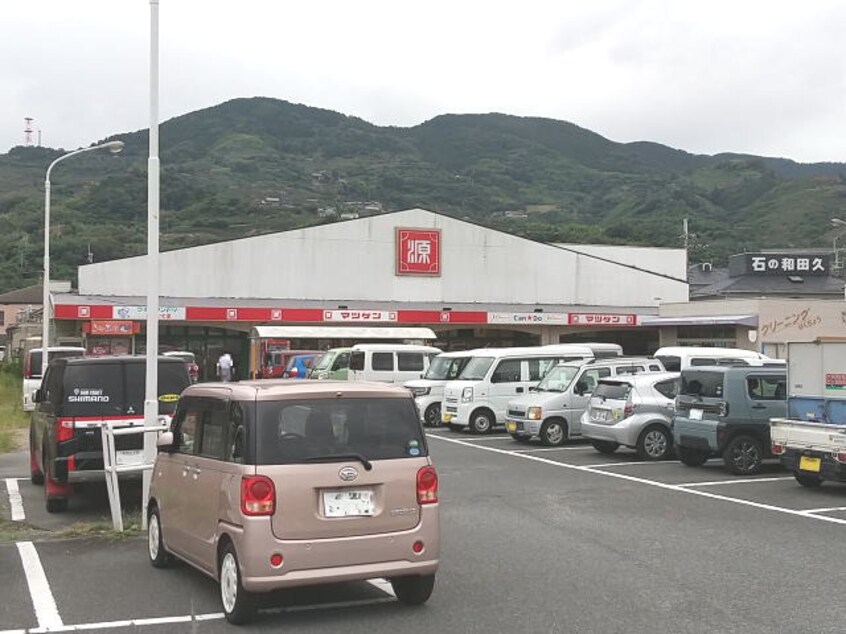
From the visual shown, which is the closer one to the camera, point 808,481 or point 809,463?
point 809,463

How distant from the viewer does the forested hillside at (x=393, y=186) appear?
9550cm

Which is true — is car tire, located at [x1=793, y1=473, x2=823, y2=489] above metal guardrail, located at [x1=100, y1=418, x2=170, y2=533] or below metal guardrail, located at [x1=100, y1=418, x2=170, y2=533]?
below

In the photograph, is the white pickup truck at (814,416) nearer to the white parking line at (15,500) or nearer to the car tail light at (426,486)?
the car tail light at (426,486)

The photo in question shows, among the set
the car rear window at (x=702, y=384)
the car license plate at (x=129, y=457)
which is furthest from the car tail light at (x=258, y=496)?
the car rear window at (x=702, y=384)

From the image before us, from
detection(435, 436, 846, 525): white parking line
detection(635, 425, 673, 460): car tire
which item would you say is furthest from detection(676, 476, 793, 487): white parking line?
detection(635, 425, 673, 460): car tire

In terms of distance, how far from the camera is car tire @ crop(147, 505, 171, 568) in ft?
27.2

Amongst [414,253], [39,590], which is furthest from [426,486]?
[414,253]

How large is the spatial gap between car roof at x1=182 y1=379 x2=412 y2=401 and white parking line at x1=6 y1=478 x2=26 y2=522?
5.46m

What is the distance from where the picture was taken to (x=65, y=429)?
11.4 metres

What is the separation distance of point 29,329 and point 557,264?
112 ft

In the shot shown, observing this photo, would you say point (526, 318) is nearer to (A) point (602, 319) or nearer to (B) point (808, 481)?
(A) point (602, 319)

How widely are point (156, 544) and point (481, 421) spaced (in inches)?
590

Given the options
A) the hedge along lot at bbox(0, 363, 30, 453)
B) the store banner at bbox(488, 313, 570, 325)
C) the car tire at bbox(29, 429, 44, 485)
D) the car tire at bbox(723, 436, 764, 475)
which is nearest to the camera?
the car tire at bbox(29, 429, 44, 485)

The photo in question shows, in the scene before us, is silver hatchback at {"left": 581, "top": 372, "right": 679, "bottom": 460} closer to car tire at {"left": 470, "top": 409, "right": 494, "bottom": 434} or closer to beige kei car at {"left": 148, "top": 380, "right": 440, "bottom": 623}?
car tire at {"left": 470, "top": 409, "right": 494, "bottom": 434}
